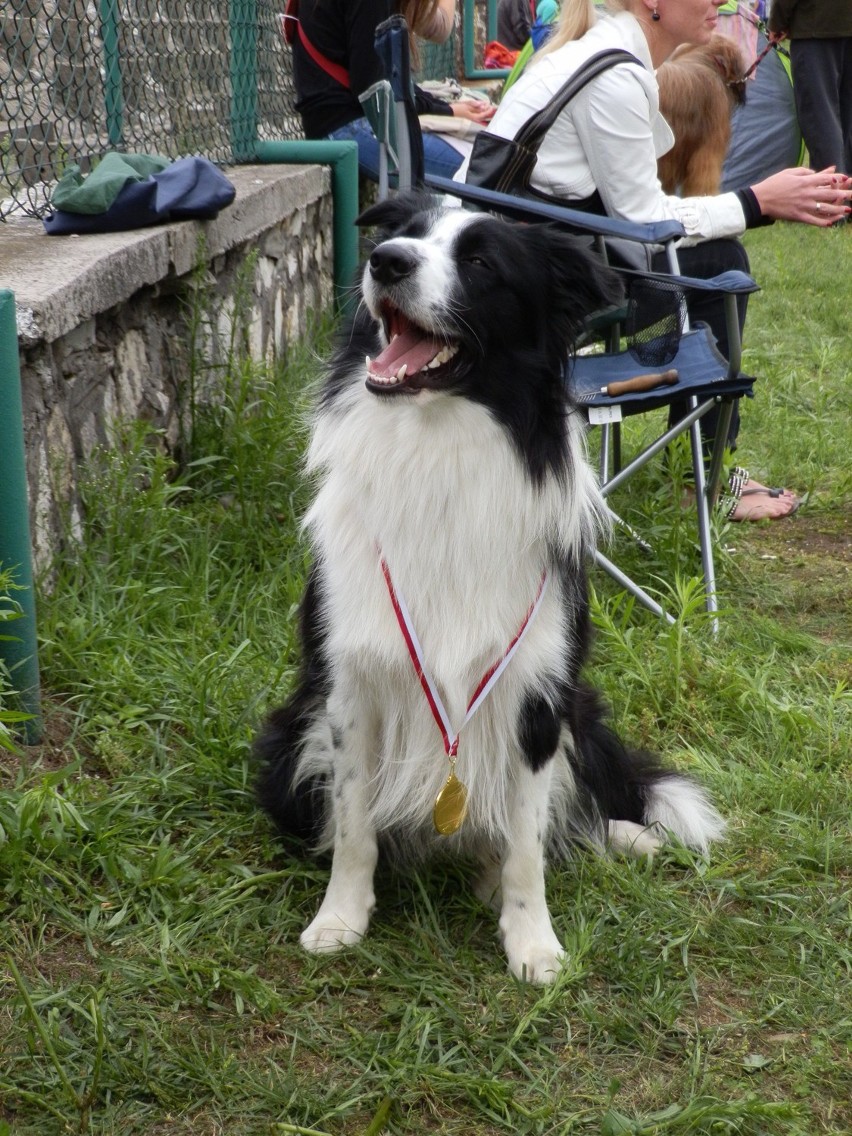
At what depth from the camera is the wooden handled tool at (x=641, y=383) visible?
3.31 metres

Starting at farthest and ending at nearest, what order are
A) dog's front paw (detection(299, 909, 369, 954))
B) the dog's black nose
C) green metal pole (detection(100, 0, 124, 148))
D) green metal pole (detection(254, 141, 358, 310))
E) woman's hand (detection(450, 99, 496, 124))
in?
woman's hand (detection(450, 99, 496, 124)), green metal pole (detection(254, 141, 358, 310)), green metal pole (detection(100, 0, 124, 148)), dog's front paw (detection(299, 909, 369, 954)), the dog's black nose

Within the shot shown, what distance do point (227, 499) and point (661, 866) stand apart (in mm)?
1798

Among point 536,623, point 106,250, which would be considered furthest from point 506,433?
point 106,250

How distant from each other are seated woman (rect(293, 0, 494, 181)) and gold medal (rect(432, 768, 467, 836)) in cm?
389

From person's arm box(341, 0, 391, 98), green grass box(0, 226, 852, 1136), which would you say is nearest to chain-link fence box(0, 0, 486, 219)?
person's arm box(341, 0, 391, 98)

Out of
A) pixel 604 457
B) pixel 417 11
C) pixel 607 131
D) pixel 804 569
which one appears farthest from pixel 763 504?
pixel 417 11

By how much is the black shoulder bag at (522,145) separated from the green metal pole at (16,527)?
1539 millimetres

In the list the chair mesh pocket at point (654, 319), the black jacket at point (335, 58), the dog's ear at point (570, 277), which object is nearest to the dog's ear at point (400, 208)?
the dog's ear at point (570, 277)

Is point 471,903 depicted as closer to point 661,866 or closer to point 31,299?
point 661,866

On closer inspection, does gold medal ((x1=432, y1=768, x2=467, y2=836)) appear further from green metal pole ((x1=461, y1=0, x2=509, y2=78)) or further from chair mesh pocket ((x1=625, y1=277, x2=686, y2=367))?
green metal pole ((x1=461, y1=0, x2=509, y2=78))

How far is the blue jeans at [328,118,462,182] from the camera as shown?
560 cm

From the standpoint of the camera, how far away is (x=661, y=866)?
8.39 ft

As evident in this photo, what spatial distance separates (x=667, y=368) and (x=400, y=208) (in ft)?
4.37

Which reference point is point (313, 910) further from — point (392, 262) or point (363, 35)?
point (363, 35)
